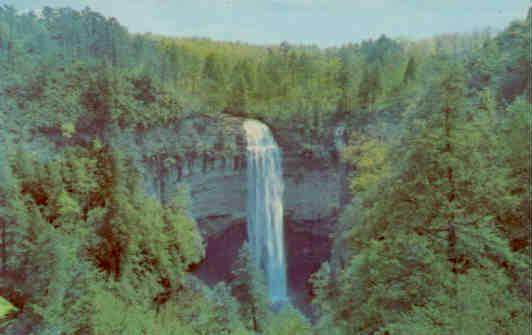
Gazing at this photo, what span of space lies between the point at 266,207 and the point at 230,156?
4.12 meters

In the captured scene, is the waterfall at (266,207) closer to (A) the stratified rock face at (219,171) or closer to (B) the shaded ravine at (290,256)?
(A) the stratified rock face at (219,171)

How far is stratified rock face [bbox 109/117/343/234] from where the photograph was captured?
76.1ft

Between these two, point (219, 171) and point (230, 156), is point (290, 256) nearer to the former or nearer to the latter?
point (219, 171)

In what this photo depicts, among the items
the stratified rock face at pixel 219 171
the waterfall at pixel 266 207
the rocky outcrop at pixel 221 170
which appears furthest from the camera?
the waterfall at pixel 266 207

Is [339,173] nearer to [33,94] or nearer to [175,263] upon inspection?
[175,263]

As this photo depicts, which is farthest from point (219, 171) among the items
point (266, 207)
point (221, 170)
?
point (266, 207)

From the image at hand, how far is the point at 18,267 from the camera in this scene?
441 inches

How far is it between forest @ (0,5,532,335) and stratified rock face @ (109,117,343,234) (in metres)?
0.41

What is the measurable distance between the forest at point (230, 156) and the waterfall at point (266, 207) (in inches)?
57.7

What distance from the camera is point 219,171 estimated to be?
26.0 metres

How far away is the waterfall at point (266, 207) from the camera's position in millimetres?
25844

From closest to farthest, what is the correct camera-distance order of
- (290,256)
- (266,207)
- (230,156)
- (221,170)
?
(230,156) < (221,170) < (266,207) < (290,256)

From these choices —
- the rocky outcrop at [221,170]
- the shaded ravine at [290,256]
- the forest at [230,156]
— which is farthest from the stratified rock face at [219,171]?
the shaded ravine at [290,256]

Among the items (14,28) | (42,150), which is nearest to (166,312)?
(42,150)
